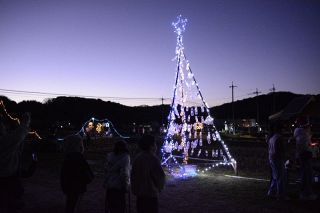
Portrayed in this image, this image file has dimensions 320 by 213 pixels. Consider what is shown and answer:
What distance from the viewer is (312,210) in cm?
812

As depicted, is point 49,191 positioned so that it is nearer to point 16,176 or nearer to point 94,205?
point 94,205

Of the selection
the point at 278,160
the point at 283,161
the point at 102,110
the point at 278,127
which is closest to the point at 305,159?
the point at 283,161

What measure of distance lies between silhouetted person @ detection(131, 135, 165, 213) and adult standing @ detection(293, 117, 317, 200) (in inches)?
221

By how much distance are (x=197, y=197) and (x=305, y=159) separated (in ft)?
9.76

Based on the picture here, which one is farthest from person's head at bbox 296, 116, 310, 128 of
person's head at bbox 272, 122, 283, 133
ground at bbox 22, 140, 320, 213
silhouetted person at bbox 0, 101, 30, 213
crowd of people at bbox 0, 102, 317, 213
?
silhouetted person at bbox 0, 101, 30, 213

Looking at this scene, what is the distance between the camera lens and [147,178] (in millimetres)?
5086

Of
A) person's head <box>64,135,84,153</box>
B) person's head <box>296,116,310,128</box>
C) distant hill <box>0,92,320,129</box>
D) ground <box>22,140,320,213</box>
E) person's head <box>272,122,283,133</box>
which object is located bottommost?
ground <box>22,140,320,213</box>

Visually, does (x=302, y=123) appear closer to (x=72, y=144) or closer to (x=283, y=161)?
(x=283, y=161)

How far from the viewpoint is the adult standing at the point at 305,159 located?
926cm

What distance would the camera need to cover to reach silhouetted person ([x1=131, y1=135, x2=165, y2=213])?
5062mm

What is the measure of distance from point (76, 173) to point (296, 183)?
7789mm

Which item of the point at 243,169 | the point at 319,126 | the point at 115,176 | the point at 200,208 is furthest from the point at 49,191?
the point at 319,126

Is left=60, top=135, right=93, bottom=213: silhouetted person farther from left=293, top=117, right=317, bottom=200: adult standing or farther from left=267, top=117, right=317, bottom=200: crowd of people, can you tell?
left=293, top=117, right=317, bottom=200: adult standing

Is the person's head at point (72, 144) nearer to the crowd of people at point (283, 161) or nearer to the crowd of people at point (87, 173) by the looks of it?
the crowd of people at point (87, 173)
